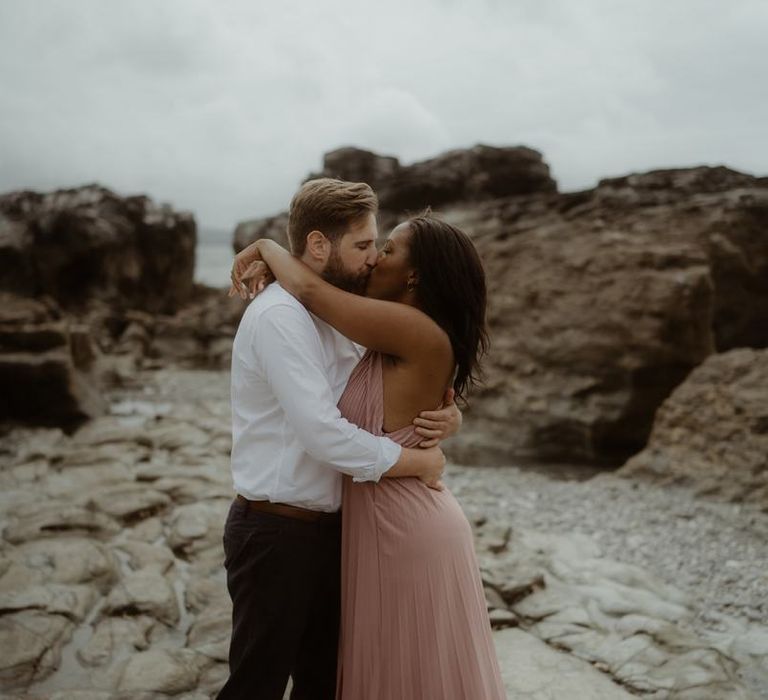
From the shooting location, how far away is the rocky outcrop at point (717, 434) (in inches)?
261

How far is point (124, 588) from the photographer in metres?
4.66

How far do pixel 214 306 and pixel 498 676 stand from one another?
21681 mm

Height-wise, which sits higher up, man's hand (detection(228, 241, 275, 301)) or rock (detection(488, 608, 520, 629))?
man's hand (detection(228, 241, 275, 301))

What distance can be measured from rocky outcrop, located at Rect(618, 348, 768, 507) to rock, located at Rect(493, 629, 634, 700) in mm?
3374

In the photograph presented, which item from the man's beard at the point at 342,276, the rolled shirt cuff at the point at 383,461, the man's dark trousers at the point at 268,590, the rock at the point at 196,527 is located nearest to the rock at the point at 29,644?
the rock at the point at 196,527

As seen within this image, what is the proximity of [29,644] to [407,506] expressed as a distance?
2695 millimetres

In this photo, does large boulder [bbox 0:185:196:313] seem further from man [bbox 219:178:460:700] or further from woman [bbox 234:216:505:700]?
woman [bbox 234:216:505:700]

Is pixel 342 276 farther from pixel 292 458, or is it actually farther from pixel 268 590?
pixel 268 590

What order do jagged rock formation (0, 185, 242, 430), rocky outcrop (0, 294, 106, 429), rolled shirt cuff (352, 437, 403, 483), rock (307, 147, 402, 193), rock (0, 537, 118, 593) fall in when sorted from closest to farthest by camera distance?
rolled shirt cuff (352, 437, 403, 483), rock (0, 537, 118, 593), rocky outcrop (0, 294, 106, 429), rock (307, 147, 402, 193), jagged rock formation (0, 185, 242, 430)

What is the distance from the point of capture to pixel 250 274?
8.89 feet

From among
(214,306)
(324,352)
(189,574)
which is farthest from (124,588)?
(214,306)

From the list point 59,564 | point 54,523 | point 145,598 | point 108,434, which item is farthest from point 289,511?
point 108,434

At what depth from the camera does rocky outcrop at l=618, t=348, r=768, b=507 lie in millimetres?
6625

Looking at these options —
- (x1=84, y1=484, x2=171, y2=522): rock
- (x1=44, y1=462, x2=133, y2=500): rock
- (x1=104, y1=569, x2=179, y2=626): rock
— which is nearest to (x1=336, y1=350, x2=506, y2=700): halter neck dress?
(x1=104, y1=569, x2=179, y2=626): rock
